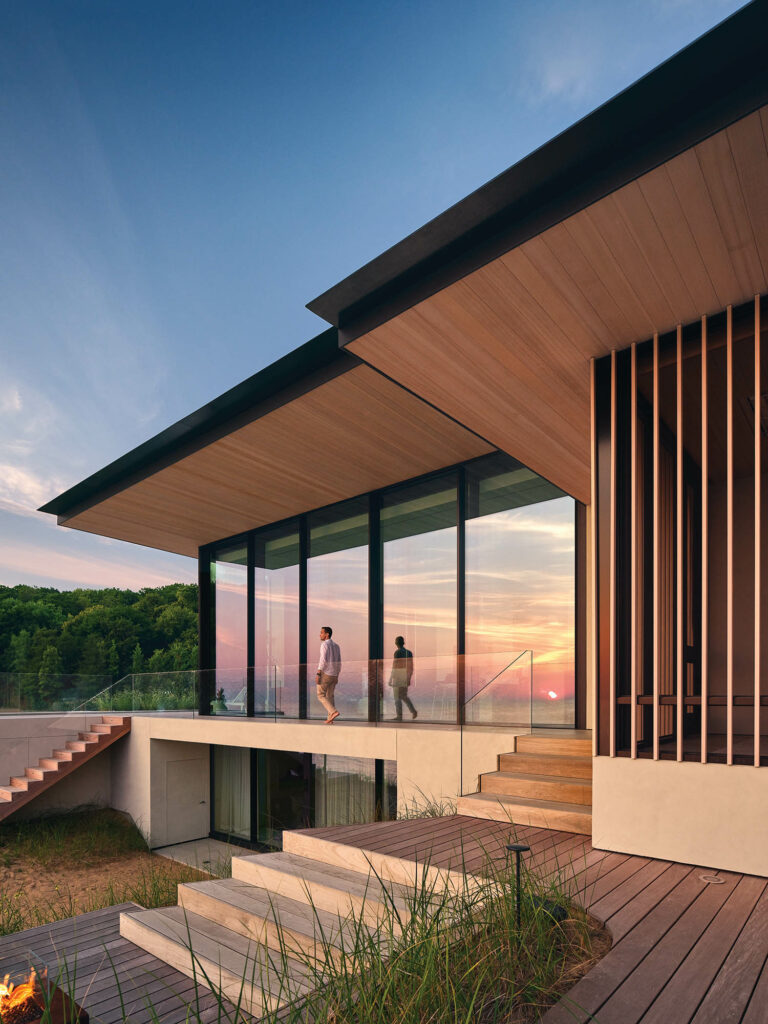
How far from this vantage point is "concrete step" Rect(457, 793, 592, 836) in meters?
5.33

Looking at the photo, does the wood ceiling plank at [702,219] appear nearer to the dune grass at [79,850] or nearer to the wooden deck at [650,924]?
the wooden deck at [650,924]

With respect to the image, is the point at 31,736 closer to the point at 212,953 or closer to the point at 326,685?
the point at 326,685

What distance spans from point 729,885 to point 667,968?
134cm

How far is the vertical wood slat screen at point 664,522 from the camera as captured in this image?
4.53m

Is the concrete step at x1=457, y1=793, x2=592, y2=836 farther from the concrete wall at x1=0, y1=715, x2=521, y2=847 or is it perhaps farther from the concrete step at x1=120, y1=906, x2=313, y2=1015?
the concrete wall at x1=0, y1=715, x2=521, y2=847

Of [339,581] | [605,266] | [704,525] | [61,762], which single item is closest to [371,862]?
[704,525]

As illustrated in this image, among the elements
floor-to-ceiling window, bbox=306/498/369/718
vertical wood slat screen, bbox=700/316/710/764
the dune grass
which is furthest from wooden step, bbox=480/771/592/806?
the dune grass

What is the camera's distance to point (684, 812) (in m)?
4.45

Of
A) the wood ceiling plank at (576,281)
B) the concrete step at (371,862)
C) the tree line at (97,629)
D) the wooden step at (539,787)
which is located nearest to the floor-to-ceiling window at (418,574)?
the wooden step at (539,787)

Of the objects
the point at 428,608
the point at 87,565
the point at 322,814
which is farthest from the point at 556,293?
the point at 87,565

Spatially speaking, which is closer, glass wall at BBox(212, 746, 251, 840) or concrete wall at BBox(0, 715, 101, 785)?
glass wall at BBox(212, 746, 251, 840)

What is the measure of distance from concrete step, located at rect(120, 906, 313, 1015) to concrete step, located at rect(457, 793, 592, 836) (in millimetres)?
2064

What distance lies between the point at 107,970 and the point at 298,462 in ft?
21.9

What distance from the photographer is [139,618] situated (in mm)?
38938
